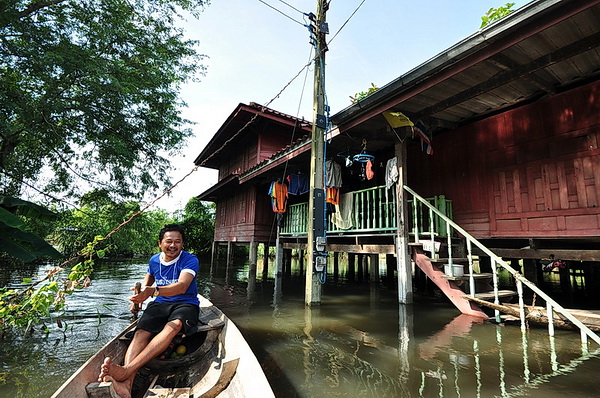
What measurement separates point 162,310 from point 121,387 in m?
0.88

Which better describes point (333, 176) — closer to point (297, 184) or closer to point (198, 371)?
point (297, 184)

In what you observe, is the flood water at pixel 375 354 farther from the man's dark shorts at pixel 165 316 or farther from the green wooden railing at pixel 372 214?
the green wooden railing at pixel 372 214

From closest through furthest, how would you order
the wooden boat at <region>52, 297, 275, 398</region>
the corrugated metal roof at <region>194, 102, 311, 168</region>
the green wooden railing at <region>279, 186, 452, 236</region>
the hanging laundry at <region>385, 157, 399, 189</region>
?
the wooden boat at <region>52, 297, 275, 398</region> → the hanging laundry at <region>385, 157, 399, 189</region> → the green wooden railing at <region>279, 186, 452, 236</region> → the corrugated metal roof at <region>194, 102, 311, 168</region>

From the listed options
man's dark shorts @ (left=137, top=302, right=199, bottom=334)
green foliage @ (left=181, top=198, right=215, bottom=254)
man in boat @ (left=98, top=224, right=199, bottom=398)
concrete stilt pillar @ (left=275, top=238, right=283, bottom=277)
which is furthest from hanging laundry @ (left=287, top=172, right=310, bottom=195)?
green foliage @ (left=181, top=198, right=215, bottom=254)

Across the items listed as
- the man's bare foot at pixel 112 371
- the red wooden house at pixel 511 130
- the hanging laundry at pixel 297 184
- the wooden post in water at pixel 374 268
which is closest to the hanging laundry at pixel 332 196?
the red wooden house at pixel 511 130

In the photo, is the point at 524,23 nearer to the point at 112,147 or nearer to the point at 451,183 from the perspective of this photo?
the point at 451,183

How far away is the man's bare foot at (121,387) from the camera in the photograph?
92.1 inches

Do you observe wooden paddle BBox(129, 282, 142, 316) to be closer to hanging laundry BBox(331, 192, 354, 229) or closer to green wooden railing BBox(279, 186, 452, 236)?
green wooden railing BBox(279, 186, 452, 236)

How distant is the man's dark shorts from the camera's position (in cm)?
308

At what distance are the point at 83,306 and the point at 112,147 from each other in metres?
5.16

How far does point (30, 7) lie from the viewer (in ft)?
24.9

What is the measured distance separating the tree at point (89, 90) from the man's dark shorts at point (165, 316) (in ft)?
21.6

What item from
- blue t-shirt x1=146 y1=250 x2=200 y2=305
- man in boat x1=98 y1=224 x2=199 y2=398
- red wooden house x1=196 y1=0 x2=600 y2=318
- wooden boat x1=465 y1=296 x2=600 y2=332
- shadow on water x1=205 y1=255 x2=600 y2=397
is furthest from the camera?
red wooden house x1=196 y1=0 x2=600 y2=318

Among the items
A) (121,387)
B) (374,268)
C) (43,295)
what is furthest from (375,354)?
(374,268)
